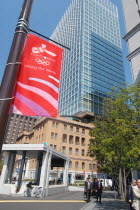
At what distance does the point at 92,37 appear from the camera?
76.1 meters

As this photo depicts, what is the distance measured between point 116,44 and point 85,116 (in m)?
51.4

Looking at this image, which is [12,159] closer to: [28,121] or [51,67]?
[51,67]

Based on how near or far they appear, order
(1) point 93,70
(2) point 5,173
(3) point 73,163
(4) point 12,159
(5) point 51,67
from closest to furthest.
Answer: (5) point 51,67
(2) point 5,173
(4) point 12,159
(3) point 73,163
(1) point 93,70

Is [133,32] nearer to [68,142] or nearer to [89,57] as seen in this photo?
[68,142]

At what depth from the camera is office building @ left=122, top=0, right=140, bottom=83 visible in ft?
75.0

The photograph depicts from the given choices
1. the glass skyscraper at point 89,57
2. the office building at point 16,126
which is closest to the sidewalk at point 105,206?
the glass skyscraper at point 89,57

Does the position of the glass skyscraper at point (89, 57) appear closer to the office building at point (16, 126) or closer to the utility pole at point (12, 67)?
the office building at point (16, 126)

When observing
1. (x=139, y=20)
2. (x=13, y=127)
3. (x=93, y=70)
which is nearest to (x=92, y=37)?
(x=93, y=70)

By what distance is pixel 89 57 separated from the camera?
6900 centimetres

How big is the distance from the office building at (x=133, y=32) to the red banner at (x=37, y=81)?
769 inches

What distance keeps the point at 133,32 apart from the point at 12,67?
86.3 feet

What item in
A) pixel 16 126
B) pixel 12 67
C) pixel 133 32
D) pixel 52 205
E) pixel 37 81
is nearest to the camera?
pixel 12 67

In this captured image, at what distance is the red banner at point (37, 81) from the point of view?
13.2 feet

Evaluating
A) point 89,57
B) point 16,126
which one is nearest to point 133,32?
point 89,57
